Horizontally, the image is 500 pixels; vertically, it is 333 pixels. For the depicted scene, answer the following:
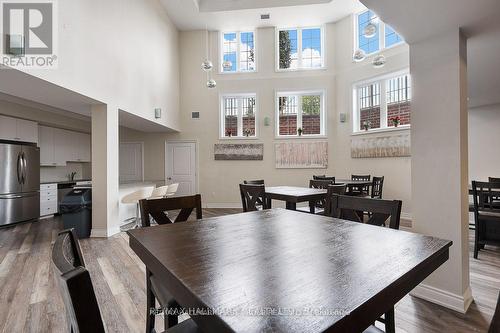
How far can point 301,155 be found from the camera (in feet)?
23.2

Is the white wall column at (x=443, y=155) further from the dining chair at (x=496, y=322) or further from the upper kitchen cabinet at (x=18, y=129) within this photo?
the upper kitchen cabinet at (x=18, y=129)

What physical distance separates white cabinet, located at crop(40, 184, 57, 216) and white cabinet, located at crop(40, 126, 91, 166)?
24.7 inches

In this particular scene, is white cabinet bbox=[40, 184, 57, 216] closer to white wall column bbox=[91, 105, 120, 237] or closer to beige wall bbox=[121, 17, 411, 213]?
beige wall bbox=[121, 17, 411, 213]

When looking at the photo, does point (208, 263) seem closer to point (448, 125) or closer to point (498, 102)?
point (448, 125)

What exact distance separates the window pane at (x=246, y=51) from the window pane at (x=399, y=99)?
3770 mm

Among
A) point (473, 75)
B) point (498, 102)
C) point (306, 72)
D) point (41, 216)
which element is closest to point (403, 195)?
point (498, 102)

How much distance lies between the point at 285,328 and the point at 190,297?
0.29 metres

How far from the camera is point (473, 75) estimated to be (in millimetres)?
3488

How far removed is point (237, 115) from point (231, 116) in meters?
0.18

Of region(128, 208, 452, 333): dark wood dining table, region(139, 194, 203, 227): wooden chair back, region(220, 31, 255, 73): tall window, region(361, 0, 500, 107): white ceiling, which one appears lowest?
region(128, 208, 452, 333): dark wood dining table

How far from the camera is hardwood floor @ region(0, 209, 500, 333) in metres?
1.85

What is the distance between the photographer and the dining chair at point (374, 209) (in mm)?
Result: 1476

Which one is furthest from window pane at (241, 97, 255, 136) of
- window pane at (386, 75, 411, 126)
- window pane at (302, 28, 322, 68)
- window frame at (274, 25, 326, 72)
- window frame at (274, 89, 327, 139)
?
window pane at (386, 75, 411, 126)

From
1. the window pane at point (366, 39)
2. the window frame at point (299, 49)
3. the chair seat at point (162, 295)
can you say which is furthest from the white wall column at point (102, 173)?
the window pane at point (366, 39)
